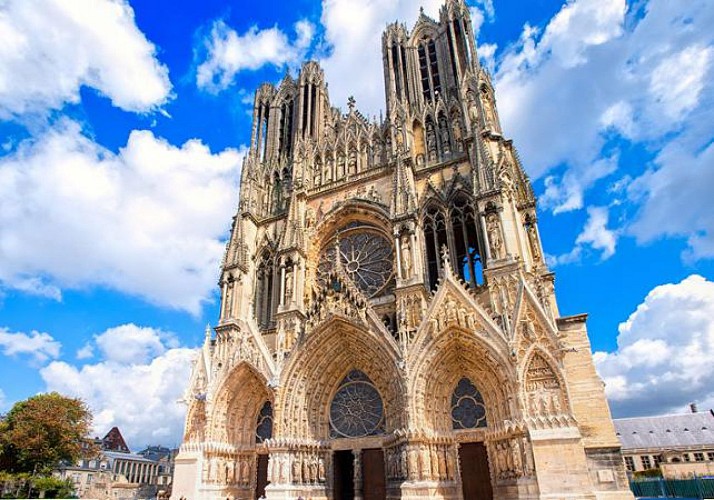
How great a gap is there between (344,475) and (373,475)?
120cm

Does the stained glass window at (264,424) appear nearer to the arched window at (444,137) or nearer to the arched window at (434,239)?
the arched window at (434,239)

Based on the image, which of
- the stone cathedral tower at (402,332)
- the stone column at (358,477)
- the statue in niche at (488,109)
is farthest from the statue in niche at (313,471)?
the statue in niche at (488,109)

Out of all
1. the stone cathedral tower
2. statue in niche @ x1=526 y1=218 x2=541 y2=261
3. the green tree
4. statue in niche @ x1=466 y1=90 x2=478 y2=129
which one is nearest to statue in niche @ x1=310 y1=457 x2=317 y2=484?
the stone cathedral tower

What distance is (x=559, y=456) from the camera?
11398mm

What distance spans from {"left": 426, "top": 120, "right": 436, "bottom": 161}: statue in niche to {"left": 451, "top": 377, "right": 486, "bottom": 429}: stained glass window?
9333 mm

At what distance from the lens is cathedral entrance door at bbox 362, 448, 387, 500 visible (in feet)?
48.3

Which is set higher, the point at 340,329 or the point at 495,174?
the point at 495,174

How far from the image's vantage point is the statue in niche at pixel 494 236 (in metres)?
14.7

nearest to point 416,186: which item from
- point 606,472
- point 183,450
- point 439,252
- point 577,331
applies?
point 439,252

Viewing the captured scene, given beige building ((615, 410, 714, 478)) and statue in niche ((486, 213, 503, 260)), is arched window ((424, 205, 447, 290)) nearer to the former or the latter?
statue in niche ((486, 213, 503, 260))

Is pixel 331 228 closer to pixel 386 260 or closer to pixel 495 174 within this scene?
pixel 386 260

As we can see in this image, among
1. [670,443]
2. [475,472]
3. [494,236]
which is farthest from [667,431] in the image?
[494,236]

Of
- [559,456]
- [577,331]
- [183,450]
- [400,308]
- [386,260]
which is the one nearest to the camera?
[559,456]

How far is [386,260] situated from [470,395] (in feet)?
20.2
